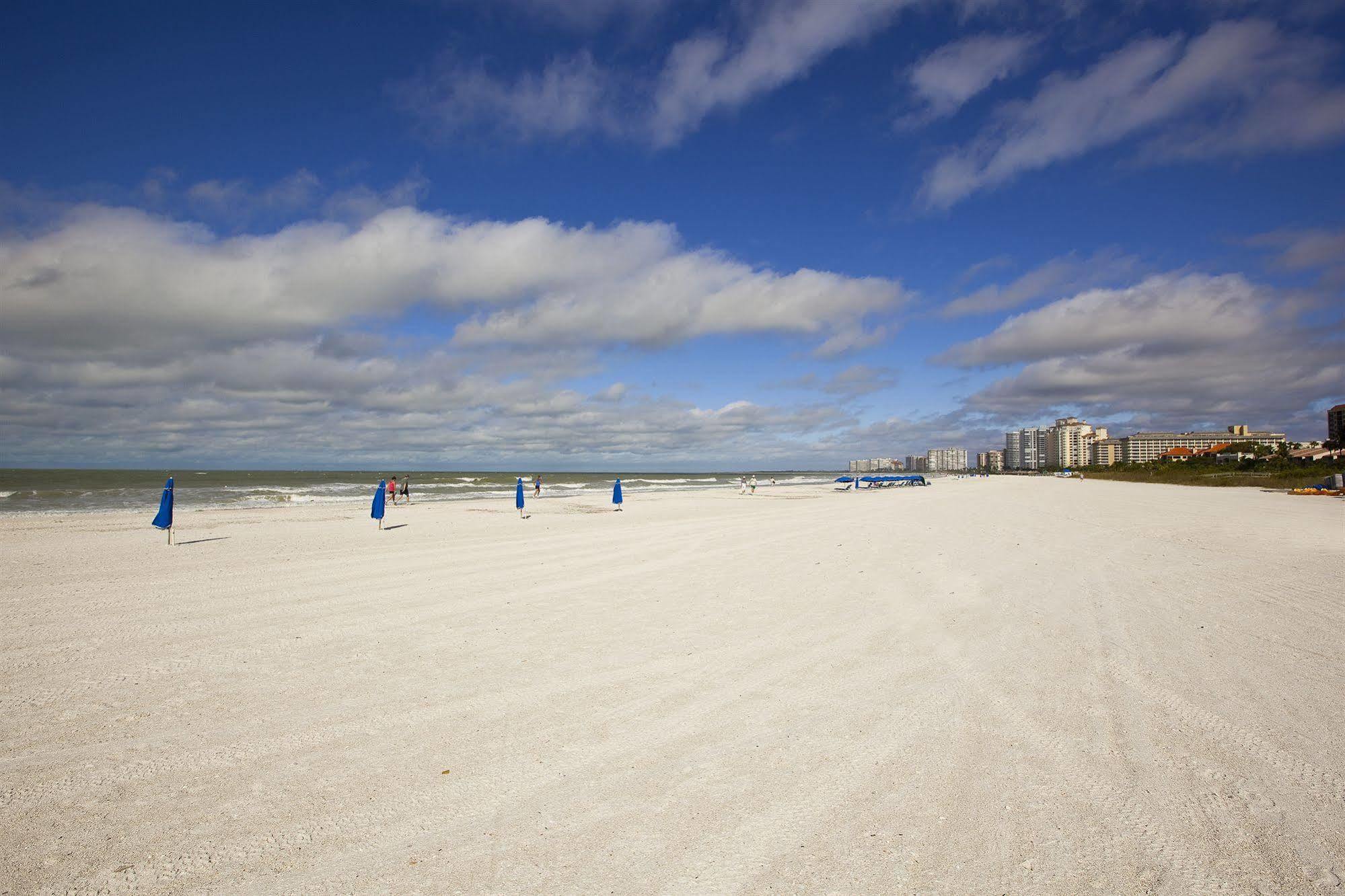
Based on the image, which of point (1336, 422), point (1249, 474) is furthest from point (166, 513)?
point (1336, 422)

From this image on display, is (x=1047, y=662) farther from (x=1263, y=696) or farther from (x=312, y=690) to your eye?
(x=312, y=690)

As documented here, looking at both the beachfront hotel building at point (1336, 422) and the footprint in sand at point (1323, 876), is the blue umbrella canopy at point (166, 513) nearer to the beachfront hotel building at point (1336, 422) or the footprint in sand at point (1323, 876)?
the footprint in sand at point (1323, 876)

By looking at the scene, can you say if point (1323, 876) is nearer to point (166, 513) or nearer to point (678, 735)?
point (678, 735)

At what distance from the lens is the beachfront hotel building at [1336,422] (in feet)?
339

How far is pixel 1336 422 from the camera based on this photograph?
112 metres

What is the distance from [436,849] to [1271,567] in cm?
1406

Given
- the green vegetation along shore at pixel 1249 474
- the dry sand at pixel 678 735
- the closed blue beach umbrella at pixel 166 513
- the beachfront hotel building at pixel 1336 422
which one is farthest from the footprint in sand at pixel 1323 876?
the beachfront hotel building at pixel 1336 422

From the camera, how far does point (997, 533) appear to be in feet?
53.9

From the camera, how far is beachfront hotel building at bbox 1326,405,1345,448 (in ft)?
339

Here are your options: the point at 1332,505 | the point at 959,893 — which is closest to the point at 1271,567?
the point at 959,893

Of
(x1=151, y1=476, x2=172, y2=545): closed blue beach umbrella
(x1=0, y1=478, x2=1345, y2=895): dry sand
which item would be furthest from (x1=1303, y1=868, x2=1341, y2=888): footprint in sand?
(x1=151, y1=476, x2=172, y2=545): closed blue beach umbrella

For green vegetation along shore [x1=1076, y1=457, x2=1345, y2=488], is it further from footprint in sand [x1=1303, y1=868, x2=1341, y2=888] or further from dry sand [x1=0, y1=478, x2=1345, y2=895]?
footprint in sand [x1=1303, y1=868, x2=1341, y2=888]

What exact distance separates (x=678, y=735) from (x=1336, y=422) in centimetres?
16088

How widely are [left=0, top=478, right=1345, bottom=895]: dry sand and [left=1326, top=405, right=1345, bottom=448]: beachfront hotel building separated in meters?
134
